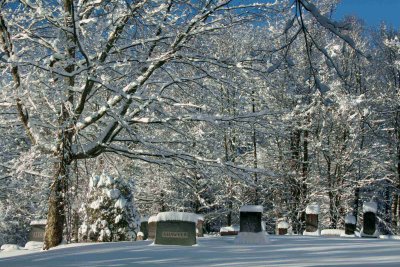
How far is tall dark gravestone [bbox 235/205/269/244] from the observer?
31.8 feet

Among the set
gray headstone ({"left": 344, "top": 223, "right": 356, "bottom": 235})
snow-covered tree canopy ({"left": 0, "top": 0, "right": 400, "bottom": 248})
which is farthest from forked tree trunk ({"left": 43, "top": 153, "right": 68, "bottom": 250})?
gray headstone ({"left": 344, "top": 223, "right": 356, "bottom": 235})

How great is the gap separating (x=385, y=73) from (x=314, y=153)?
5078 millimetres

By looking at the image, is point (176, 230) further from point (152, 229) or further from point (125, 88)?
point (152, 229)

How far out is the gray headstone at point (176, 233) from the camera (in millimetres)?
8703

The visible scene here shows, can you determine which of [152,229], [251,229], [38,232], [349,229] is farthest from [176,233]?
[38,232]

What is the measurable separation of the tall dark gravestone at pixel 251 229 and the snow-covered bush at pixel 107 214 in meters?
4.77

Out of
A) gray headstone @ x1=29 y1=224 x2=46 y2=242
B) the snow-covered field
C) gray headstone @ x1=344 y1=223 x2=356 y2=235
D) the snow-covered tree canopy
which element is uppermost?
the snow-covered tree canopy

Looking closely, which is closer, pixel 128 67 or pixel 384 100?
pixel 128 67

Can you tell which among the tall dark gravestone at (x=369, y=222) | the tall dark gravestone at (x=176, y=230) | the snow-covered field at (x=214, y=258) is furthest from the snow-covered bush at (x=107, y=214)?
the tall dark gravestone at (x=369, y=222)

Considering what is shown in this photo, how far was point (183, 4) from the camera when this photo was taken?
1029 cm

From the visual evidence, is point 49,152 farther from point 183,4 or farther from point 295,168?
point 295,168

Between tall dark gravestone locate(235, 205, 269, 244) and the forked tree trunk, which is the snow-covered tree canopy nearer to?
the forked tree trunk

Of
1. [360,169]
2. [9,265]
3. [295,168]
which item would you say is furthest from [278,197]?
[9,265]

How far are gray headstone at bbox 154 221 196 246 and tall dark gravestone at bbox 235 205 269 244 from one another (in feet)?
4.38
